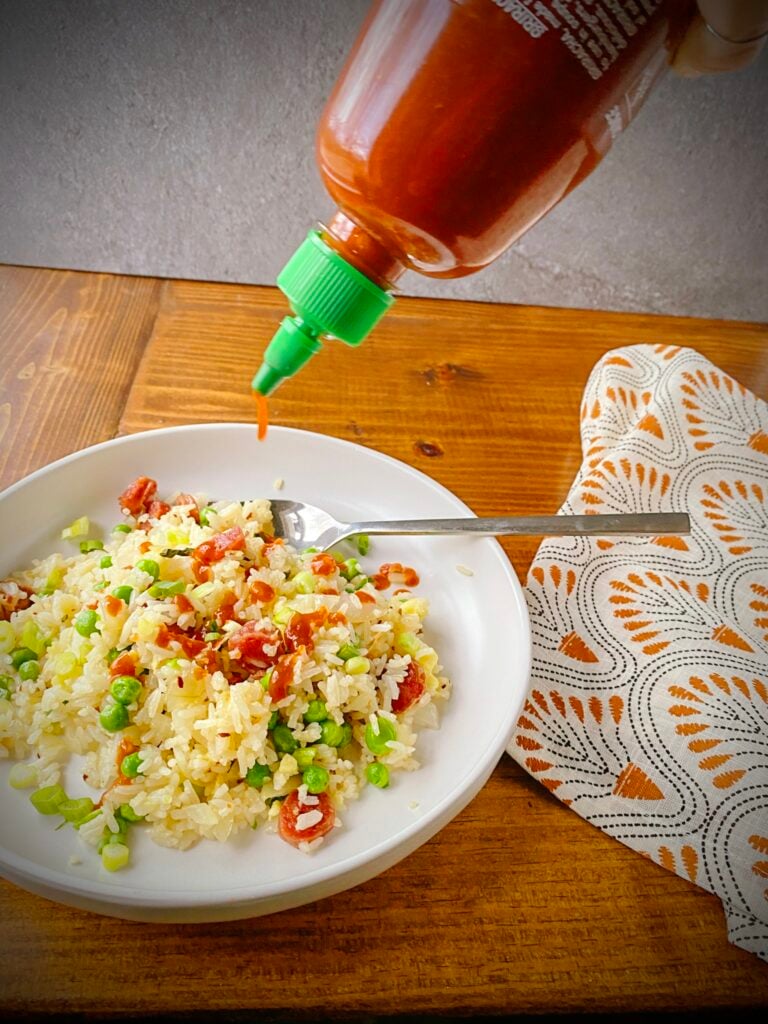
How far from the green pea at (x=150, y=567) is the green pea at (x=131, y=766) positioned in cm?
21

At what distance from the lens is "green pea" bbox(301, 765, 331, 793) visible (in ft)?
2.55

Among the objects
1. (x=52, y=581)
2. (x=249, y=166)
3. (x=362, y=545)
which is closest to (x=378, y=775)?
(x=362, y=545)

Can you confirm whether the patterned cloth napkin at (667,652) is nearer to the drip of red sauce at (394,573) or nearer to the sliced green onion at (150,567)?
the drip of red sauce at (394,573)

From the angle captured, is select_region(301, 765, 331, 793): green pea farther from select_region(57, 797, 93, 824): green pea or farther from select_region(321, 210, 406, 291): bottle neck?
select_region(321, 210, 406, 291): bottle neck

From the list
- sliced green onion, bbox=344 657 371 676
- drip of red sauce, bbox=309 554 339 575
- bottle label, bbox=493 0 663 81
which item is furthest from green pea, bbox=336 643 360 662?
bottle label, bbox=493 0 663 81

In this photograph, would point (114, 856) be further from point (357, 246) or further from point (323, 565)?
point (357, 246)

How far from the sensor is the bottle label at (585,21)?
0.60 metres

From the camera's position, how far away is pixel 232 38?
4.35 ft

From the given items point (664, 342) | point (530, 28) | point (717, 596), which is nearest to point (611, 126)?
point (530, 28)

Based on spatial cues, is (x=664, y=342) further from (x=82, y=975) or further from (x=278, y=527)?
(x=82, y=975)

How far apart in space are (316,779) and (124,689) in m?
0.22

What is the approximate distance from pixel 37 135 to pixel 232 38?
0.40 m

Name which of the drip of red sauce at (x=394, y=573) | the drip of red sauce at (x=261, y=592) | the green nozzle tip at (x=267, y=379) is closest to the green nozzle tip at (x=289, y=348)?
the green nozzle tip at (x=267, y=379)

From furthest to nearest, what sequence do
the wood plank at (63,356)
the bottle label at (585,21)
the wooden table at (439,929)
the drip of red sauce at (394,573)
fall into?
the wood plank at (63,356)
the drip of red sauce at (394,573)
the wooden table at (439,929)
the bottle label at (585,21)
